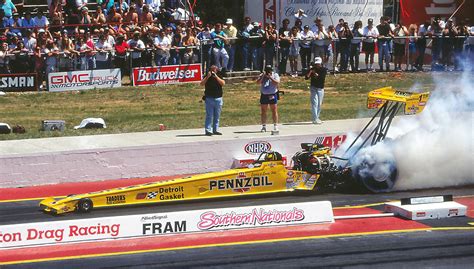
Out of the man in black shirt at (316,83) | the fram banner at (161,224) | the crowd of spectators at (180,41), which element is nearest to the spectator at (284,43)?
the crowd of spectators at (180,41)

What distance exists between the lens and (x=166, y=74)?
2952 centimetres

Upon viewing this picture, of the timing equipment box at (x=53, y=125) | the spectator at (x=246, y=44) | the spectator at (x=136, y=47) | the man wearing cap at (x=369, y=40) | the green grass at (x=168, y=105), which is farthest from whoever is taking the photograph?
the man wearing cap at (x=369, y=40)

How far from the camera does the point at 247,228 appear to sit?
608 inches

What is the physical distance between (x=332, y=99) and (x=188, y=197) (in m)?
12.2

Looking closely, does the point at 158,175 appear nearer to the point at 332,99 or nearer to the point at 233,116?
the point at 233,116

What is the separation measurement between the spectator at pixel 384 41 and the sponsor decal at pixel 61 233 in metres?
19.2

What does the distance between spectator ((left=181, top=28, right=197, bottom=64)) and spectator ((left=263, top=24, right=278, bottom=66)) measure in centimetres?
235

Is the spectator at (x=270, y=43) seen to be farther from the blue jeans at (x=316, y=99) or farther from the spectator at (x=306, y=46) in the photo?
the blue jeans at (x=316, y=99)

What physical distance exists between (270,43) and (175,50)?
3.18 m

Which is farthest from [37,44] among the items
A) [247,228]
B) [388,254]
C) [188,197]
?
[388,254]

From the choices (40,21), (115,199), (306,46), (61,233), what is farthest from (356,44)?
(61,233)

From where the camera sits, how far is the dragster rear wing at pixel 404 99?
59.1 ft

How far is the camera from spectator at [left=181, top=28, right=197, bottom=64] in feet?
96.2

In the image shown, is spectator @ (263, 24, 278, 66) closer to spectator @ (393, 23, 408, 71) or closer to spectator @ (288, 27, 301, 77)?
spectator @ (288, 27, 301, 77)
